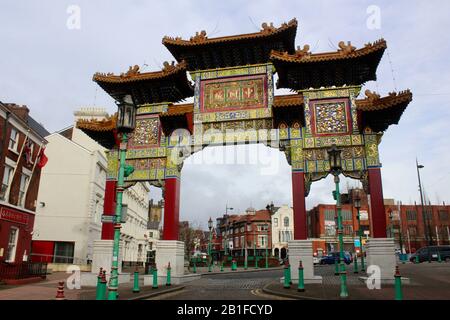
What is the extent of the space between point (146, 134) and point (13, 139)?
8265mm

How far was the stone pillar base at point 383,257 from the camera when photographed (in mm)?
17312

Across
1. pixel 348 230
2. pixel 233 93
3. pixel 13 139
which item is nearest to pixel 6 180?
pixel 13 139

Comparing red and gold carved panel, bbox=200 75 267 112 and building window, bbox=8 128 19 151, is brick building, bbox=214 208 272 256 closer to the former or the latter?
building window, bbox=8 128 19 151

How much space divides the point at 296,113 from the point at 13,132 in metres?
17.0

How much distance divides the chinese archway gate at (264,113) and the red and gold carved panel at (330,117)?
51mm

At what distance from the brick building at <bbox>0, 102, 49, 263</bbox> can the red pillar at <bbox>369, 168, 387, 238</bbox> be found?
19663mm

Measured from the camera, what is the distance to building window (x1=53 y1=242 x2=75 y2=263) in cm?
3575

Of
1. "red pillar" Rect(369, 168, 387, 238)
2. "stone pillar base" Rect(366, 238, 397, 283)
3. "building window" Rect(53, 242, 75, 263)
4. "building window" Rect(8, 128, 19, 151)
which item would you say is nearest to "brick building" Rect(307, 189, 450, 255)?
"building window" Rect(53, 242, 75, 263)

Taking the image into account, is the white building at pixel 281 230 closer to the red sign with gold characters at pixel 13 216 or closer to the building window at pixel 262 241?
the building window at pixel 262 241

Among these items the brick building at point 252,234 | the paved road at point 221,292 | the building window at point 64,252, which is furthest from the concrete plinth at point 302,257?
the brick building at point 252,234

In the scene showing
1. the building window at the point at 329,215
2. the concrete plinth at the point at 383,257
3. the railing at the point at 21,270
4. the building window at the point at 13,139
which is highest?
the building window at the point at 329,215

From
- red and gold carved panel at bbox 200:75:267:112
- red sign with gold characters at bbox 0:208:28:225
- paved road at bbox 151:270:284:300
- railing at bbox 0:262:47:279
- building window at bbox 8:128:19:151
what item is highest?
red and gold carved panel at bbox 200:75:267:112

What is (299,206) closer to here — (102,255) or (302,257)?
(302,257)
